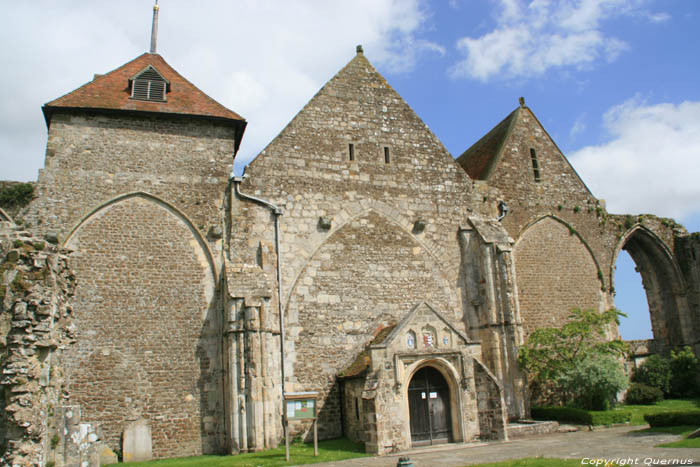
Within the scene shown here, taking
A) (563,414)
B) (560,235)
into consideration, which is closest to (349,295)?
(563,414)

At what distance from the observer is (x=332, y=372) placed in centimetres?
1642

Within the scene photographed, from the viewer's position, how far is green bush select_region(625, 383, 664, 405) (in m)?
20.6

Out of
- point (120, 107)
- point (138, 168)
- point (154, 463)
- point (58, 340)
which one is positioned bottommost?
point (154, 463)

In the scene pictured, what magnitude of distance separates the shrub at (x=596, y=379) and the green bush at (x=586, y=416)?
64 cm

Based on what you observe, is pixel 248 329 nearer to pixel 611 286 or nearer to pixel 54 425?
pixel 54 425

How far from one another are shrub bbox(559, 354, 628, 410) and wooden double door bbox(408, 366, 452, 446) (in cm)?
432

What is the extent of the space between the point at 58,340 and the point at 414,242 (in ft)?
38.3

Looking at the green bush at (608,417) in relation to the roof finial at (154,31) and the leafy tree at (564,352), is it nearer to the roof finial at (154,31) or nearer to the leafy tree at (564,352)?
the leafy tree at (564,352)

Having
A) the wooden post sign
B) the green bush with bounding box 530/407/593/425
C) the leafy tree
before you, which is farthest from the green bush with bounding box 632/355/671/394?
the wooden post sign

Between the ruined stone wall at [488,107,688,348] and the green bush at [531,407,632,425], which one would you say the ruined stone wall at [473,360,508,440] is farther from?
the ruined stone wall at [488,107,688,348]

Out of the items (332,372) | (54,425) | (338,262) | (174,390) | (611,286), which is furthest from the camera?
(611,286)

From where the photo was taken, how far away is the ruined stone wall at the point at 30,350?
8.59m

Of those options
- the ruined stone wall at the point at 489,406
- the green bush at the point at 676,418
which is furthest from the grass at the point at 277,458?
the green bush at the point at 676,418

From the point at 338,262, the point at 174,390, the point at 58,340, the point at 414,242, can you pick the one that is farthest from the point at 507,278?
the point at 58,340
